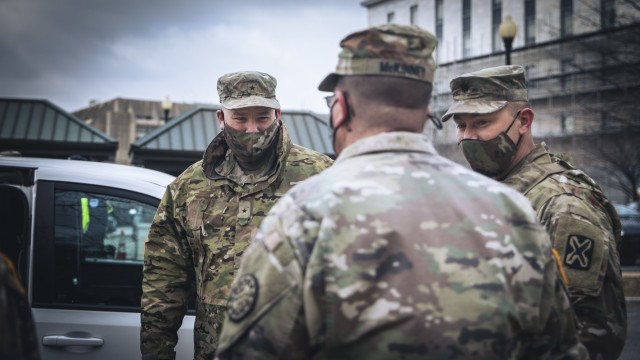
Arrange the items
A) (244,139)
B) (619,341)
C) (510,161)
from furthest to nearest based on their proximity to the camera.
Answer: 1. (244,139)
2. (510,161)
3. (619,341)

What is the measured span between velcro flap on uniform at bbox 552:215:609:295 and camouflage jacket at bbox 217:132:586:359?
82 cm

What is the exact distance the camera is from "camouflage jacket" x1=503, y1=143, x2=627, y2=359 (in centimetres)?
258

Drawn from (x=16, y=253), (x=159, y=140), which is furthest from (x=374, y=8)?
(x=16, y=253)

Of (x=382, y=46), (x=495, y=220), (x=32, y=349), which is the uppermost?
(x=382, y=46)

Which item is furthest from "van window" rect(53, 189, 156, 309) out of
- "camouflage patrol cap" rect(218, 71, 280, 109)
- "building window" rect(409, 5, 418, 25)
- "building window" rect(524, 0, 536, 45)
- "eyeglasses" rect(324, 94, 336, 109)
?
"building window" rect(409, 5, 418, 25)

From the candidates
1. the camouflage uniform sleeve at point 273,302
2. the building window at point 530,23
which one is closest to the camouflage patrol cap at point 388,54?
the camouflage uniform sleeve at point 273,302

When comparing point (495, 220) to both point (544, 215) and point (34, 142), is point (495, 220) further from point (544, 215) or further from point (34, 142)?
point (34, 142)

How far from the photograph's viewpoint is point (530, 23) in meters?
50.8

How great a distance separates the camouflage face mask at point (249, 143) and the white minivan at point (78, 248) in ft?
2.08

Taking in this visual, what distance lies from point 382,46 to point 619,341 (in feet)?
5.44

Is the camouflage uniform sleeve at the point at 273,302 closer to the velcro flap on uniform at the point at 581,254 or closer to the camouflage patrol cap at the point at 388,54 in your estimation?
the camouflage patrol cap at the point at 388,54

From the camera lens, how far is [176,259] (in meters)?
3.31

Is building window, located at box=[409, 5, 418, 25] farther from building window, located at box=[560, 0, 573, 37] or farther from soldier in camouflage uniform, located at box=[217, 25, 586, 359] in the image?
soldier in camouflage uniform, located at box=[217, 25, 586, 359]

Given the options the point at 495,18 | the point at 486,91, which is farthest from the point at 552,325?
the point at 495,18
